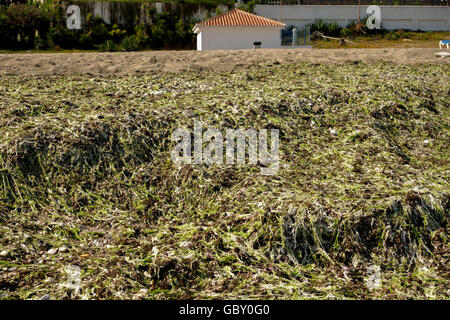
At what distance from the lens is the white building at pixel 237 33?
21.2m

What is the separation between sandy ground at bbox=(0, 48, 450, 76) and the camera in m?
9.23

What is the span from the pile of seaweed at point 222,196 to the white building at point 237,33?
538 inches

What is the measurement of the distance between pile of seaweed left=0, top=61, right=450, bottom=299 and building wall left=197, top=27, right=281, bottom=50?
13.6m

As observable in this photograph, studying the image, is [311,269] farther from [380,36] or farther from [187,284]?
[380,36]

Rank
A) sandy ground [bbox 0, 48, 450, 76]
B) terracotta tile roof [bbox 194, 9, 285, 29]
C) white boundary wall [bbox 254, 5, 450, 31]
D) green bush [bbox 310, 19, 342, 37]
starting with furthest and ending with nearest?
white boundary wall [bbox 254, 5, 450, 31]
green bush [bbox 310, 19, 342, 37]
terracotta tile roof [bbox 194, 9, 285, 29]
sandy ground [bbox 0, 48, 450, 76]

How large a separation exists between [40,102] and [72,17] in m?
20.6

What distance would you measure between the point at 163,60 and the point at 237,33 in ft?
39.1

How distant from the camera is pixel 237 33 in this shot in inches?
841

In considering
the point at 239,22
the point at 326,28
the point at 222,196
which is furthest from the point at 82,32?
the point at 222,196

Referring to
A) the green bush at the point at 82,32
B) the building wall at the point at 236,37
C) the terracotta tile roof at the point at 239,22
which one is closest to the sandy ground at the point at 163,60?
the building wall at the point at 236,37

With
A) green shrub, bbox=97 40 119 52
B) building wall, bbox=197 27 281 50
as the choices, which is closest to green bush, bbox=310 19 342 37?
building wall, bbox=197 27 281 50

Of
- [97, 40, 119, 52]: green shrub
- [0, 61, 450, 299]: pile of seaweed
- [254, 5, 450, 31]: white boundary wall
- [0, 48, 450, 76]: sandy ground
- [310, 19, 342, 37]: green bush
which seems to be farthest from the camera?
[254, 5, 450, 31]: white boundary wall

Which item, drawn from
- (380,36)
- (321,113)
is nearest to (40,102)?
(321,113)

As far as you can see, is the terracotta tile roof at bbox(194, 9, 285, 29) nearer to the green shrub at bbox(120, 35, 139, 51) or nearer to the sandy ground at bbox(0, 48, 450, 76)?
the green shrub at bbox(120, 35, 139, 51)
